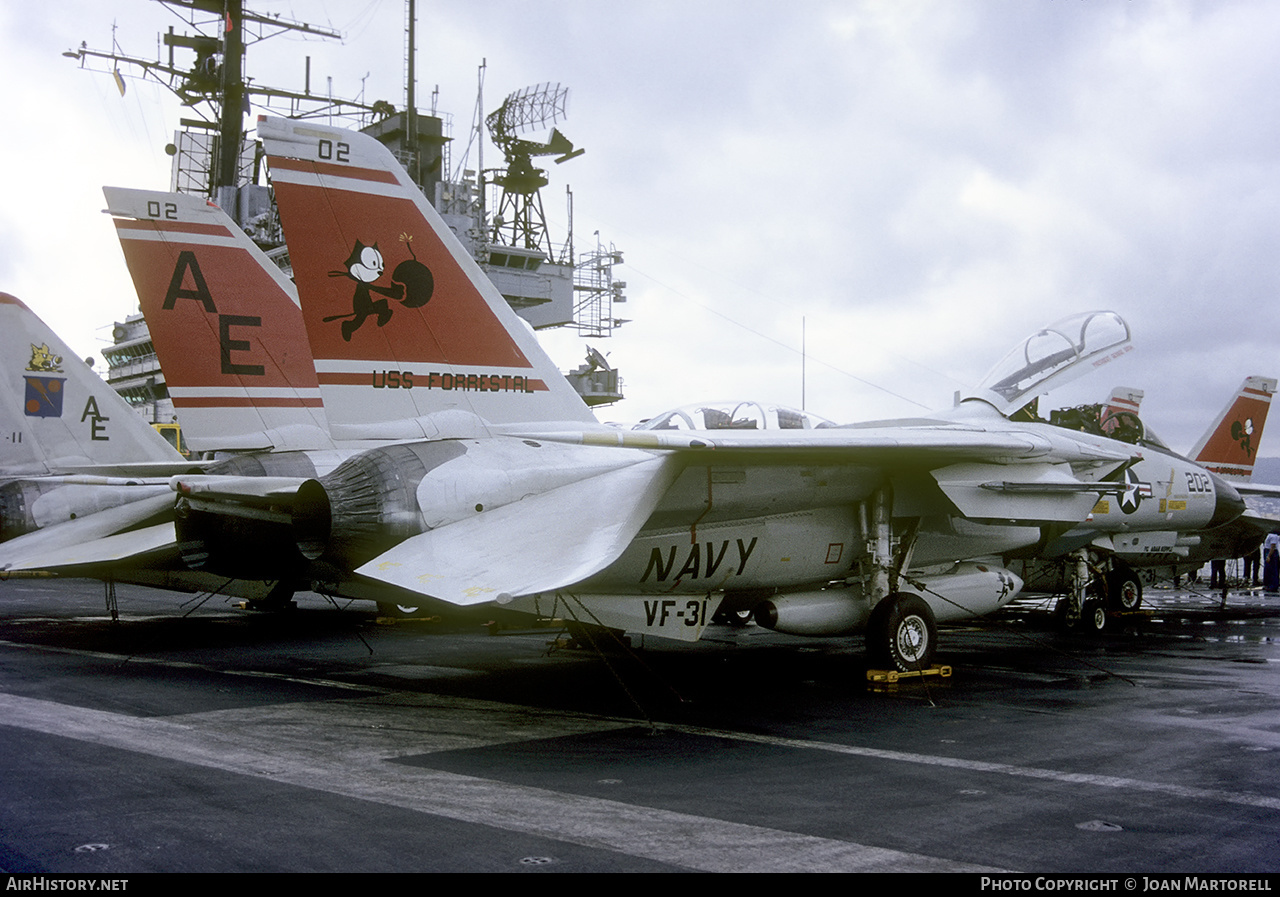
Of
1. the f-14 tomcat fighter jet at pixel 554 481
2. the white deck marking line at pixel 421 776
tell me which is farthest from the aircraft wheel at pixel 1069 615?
the white deck marking line at pixel 421 776

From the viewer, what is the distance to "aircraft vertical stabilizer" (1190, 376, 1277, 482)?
81.9ft

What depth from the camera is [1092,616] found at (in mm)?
15961

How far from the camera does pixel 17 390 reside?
1531 centimetres

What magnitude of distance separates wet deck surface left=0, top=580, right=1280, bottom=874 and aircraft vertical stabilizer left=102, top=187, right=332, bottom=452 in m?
3.05

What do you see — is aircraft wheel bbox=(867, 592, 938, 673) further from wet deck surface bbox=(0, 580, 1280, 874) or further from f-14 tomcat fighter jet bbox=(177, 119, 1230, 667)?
wet deck surface bbox=(0, 580, 1280, 874)

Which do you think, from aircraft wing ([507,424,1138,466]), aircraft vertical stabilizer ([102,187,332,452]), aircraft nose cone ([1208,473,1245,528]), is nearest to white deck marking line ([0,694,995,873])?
aircraft wing ([507,424,1138,466])

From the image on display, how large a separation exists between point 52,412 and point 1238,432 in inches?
1005

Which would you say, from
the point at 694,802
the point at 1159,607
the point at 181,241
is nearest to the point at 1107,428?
the point at 1159,607

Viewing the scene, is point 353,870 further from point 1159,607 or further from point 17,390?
point 1159,607

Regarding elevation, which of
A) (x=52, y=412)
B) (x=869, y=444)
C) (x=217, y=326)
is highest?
(x=217, y=326)

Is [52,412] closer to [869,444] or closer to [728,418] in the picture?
[728,418]

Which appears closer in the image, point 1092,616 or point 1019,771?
point 1019,771

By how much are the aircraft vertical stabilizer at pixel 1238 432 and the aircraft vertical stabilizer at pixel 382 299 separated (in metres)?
21.1

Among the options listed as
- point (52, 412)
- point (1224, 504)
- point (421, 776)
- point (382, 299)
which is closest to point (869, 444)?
point (421, 776)
